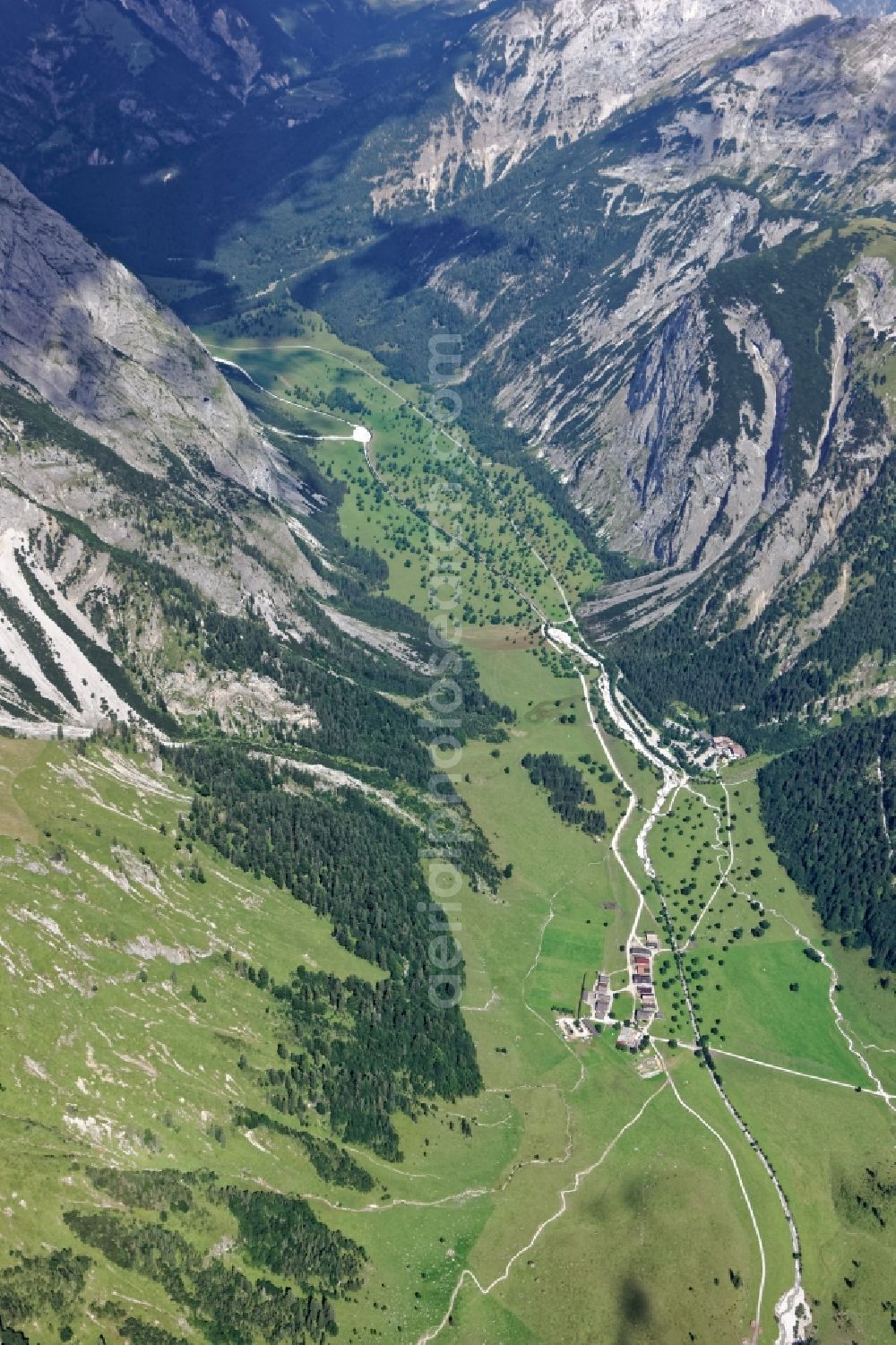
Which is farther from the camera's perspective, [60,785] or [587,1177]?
[60,785]

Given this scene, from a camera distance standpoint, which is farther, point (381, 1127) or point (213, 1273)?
point (381, 1127)

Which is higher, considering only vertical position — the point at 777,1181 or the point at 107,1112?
the point at 777,1181

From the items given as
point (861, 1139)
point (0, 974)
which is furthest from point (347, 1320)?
point (861, 1139)

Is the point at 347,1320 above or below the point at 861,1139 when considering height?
below

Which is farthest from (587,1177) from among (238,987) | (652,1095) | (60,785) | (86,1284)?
(60,785)

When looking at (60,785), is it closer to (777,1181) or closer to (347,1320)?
(347,1320)

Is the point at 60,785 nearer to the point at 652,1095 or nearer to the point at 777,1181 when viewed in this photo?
the point at 652,1095

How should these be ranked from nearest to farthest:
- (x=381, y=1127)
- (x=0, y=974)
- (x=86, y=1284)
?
1. (x=86, y=1284)
2. (x=0, y=974)
3. (x=381, y=1127)

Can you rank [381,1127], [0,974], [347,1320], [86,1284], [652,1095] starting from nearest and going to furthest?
[86,1284]
[347,1320]
[0,974]
[381,1127]
[652,1095]

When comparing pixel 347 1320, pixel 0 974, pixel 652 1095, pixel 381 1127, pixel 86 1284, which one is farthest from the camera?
Result: pixel 652 1095

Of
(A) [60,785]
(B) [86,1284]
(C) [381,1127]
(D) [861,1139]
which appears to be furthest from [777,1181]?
(A) [60,785]
